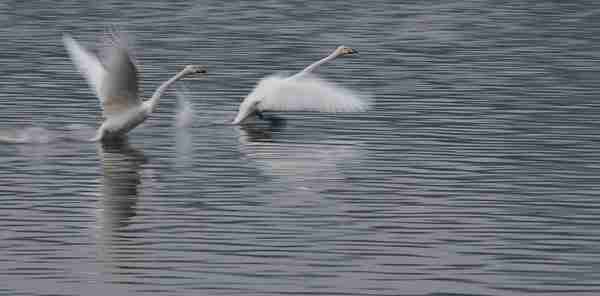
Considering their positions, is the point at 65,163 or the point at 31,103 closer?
the point at 65,163

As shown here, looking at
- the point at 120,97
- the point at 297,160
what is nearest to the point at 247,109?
the point at 120,97

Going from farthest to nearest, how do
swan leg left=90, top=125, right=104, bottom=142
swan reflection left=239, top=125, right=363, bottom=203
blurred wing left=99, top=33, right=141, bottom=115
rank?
swan leg left=90, top=125, right=104, bottom=142 < blurred wing left=99, top=33, right=141, bottom=115 < swan reflection left=239, top=125, right=363, bottom=203

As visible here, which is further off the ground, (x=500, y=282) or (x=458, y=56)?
(x=500, y=282)

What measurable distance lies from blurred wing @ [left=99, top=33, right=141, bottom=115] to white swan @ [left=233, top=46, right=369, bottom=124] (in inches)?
90.8

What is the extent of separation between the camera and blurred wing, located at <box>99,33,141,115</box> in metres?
19.3

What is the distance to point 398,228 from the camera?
14836mm

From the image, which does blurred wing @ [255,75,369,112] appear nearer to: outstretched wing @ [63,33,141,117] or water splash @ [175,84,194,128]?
water splash @ [175,84,194,128]

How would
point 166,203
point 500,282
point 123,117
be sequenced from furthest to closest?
point 123,117
point 166,203
point 500,282

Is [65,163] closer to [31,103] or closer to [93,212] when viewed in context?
[93,212]

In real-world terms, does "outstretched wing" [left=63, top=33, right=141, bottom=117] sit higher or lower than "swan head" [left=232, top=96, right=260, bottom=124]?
higher

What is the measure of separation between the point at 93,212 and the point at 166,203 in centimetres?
85

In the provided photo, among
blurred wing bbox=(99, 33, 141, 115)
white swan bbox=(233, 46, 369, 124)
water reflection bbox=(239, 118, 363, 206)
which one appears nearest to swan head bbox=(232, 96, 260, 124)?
white swan bbox=(233, 46, 369, 124)

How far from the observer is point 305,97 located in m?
22.2

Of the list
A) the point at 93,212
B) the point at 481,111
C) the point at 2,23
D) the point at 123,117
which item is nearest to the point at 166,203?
the point at 93,212
